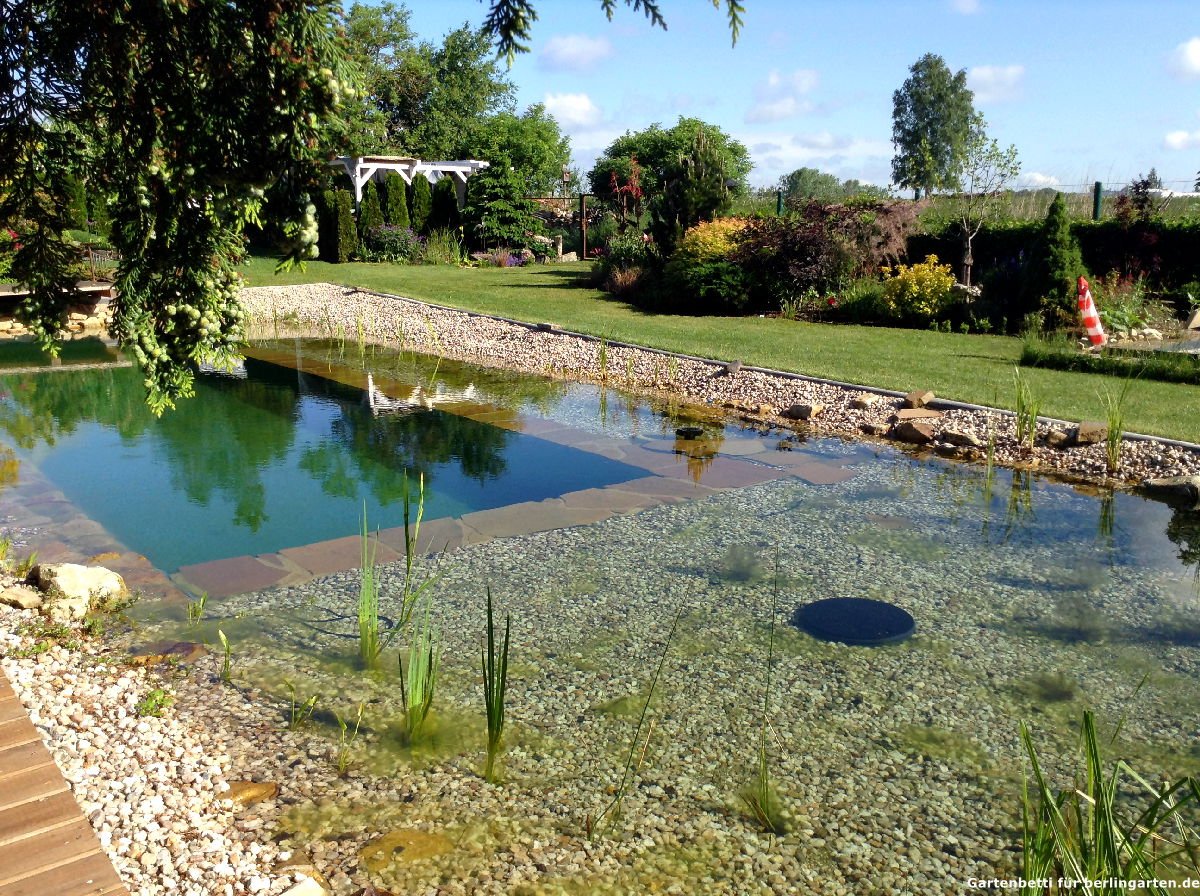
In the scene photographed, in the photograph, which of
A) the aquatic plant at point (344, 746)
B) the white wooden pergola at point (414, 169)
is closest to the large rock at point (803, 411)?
the aquatic plant at point (344, 746)

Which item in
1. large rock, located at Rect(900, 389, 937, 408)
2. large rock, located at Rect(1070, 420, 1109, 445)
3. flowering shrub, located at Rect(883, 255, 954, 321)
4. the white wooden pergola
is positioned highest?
the white wooden pergola

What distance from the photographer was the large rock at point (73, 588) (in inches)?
183

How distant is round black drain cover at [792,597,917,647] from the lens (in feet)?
15.3

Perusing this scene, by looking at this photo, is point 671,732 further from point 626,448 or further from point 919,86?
point 919,86

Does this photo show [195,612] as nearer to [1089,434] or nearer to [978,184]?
[1089,434]

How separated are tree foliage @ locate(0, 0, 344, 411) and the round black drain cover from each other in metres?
3.16

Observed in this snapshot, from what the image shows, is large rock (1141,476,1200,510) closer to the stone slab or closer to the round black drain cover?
the round black drain cover

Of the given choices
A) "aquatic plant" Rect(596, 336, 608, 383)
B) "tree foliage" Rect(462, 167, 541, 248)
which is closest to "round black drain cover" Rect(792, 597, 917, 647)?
"aquatic plant" Rect(596, 336, 608, 383)

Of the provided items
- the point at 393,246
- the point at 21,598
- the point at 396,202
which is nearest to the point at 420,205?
the point at 396,202

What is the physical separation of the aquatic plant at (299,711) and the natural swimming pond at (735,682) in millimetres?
47

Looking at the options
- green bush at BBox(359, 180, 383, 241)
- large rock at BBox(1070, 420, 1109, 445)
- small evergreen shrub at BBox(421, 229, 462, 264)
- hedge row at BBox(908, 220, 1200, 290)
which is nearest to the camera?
large rock at BBox(1070, 420, 1109, 445)

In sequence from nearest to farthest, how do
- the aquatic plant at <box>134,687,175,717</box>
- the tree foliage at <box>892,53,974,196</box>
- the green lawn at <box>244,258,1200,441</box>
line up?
the aquatic plant at <box>134,687,175,717</box> → the green lawn at <box>244,258,1200,441</box> → the tree foliage at <box>892,53,974,196</box>

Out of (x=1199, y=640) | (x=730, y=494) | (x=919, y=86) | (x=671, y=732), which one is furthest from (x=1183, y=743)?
(x=919, y=86)

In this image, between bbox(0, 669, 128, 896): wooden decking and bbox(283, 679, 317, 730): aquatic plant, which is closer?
bbox(0, 669, 128, 896): wooden decking
